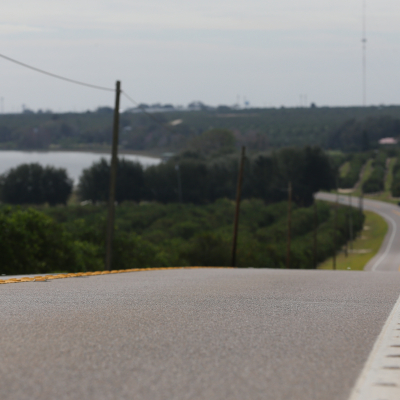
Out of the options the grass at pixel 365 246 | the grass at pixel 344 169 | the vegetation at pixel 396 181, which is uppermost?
the grass at pixel 344 169

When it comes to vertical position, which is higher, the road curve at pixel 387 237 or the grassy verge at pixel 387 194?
the grassy verge at pixel 387 194

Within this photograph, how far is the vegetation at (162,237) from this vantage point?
109 feet

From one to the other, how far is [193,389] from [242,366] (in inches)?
29.0

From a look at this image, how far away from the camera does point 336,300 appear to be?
380 inches

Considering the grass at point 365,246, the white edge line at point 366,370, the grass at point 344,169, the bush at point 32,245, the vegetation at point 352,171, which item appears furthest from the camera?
the grass at point 344,169

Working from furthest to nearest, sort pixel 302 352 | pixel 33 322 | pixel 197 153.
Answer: pixel 197 153 → pixel 33 322 → pixel 302 352

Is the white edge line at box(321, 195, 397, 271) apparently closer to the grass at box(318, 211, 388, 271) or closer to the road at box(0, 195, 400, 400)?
the grass at box(318, 211, 388, 271)

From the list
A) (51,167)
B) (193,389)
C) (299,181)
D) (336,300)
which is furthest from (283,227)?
(193,389)

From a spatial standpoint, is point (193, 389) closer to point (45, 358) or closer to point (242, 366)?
point (242, 366)

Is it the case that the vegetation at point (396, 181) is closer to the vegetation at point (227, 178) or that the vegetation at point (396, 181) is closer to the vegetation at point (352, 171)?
the vegetation at point (352, 171)

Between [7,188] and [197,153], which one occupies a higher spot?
[197,153]

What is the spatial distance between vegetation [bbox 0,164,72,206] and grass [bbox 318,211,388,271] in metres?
49.0

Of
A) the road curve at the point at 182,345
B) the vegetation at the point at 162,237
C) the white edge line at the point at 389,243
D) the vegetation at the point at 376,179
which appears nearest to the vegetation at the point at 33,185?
the vegetation at the point at 162,237

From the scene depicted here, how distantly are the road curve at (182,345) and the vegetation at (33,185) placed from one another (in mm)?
103888
